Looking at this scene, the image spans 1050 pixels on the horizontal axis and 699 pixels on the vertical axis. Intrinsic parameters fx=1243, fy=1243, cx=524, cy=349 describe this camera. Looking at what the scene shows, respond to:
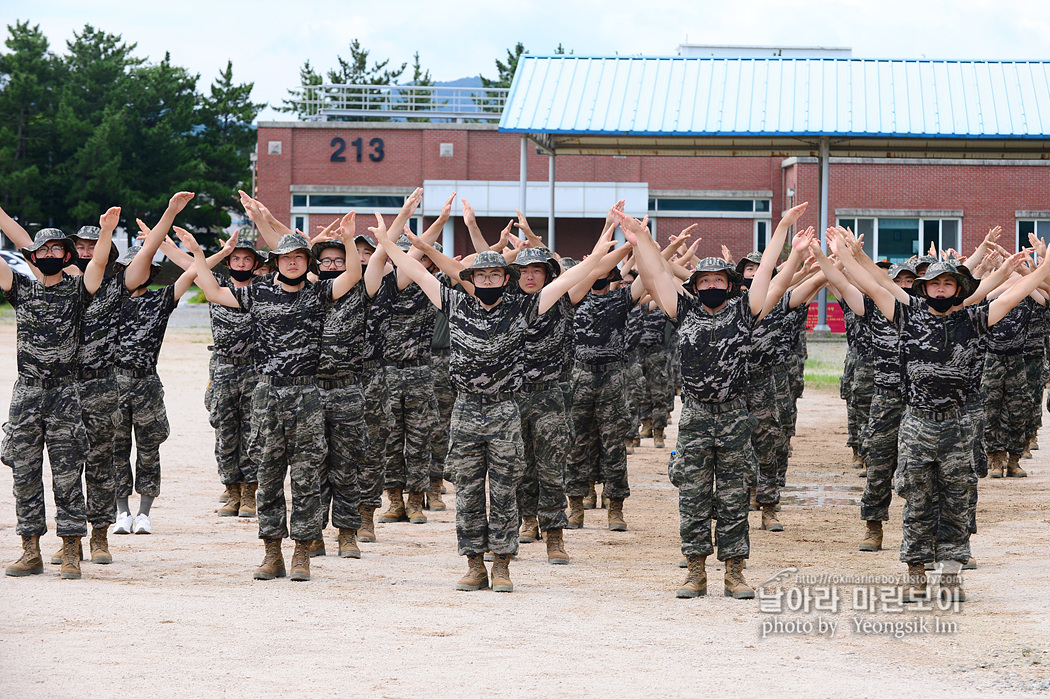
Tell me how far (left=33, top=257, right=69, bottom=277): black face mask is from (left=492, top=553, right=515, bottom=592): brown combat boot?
3.55 metres

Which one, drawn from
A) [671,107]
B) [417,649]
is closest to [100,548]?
[417,649]

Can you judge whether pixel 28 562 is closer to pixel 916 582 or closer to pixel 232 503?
pixel 232 503

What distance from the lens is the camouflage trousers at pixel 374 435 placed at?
9.81 m

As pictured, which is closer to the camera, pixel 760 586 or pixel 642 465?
pixel 760 586

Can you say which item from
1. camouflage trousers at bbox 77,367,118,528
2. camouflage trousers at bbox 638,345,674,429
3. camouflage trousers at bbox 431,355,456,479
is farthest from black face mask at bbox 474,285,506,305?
camouflage trousers at bbox 638,345,674,429

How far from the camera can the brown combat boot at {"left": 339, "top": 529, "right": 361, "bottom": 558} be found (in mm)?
9219

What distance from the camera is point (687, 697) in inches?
233

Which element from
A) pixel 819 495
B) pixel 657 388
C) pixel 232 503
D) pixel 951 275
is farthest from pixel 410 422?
pixel 657 388

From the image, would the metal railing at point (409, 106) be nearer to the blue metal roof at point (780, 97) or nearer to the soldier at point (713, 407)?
the blue metal roof at point (780, 97)

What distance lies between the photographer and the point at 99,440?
888 centimetres

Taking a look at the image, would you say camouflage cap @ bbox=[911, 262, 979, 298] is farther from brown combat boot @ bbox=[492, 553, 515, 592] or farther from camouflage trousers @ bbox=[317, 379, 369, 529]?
camouflage trousers @ bbox=[317, 379, 369, 529]

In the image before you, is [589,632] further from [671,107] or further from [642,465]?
[671,107]

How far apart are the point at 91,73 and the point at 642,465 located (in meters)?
49.5

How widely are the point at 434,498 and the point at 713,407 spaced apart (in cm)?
438
